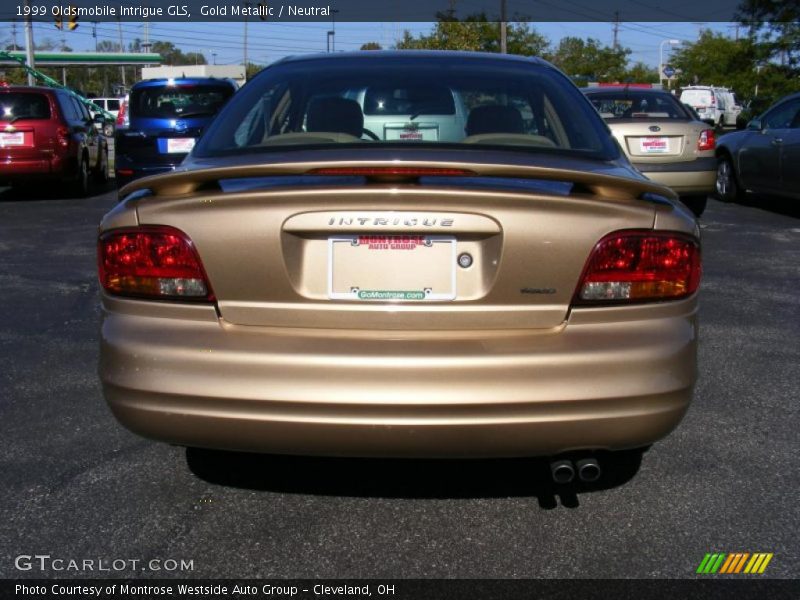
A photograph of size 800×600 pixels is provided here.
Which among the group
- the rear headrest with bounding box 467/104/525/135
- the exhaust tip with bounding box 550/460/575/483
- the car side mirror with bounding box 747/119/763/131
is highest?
the rear headrest with bounding box 467/104/525/135

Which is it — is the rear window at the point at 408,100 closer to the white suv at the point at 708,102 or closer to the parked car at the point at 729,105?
the white suv at the point at 708,102

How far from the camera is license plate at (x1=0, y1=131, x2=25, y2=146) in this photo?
1290 cm

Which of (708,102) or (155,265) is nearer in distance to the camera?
(155,265)

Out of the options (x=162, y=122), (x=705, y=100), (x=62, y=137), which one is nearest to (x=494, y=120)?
(x=162, y=122)

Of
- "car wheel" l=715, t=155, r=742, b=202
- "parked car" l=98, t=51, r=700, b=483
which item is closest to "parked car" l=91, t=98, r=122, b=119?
"car wheel" l=715, t=155, r=742, b=202

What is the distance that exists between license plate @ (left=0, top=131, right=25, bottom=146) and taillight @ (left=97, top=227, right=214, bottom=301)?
11112 millimetres

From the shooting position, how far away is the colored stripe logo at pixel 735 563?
2871mm

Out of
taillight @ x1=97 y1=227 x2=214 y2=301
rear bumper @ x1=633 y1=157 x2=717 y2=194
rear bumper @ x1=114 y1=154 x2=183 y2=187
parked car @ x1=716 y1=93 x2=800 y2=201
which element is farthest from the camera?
rear bumper @ x1=114 y1=154 x2=183 y2=187

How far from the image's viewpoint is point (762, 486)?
3465 mm

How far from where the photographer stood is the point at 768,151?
37.6 feet

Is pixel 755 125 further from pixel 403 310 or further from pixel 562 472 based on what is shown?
pixel 403 310

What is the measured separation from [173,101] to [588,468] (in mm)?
10516

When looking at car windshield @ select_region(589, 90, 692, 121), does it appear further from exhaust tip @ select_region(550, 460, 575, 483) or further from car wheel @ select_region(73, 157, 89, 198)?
exhaust tip @ select_region(550, 460, 575, 483)

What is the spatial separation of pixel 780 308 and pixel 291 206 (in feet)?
15.7
